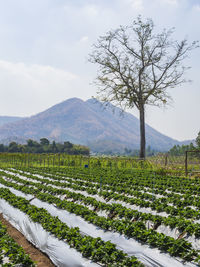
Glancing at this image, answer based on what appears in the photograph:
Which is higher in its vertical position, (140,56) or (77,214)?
(140,56)

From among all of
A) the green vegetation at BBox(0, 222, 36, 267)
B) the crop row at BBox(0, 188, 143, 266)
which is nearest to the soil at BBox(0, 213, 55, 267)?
the green vegetation at BBox(0, 222, 36, 267)

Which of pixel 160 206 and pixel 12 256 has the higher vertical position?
pixel 160 206

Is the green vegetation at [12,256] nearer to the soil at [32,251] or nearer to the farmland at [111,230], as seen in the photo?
the soil at [32,251]

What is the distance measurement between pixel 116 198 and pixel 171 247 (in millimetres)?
5338

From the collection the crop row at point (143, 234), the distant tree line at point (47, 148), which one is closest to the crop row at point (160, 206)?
the crop row at point (143, 234)

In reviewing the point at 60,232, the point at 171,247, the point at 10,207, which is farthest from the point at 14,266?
the point at 10,207

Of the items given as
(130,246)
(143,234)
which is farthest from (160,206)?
(130,246)

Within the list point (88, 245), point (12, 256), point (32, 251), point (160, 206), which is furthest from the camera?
point (160, 206)

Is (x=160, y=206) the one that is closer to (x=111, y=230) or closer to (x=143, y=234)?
(x=111, y=230)

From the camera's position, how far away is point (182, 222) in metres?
7.07

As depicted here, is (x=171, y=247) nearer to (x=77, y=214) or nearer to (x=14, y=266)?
(x=14, y=266)

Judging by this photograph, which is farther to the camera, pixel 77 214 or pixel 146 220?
pixel 77 214

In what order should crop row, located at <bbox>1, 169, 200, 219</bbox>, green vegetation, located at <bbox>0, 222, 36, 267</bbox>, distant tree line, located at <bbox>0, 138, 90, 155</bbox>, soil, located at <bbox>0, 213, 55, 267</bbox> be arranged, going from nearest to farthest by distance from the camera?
1. green vegetation, located at <bbox>0, 222, 36, 267</bbox>
2. soil, located at <bbox>0, 213, 55, 267</bbox>
3. crop row, located at <bbox>1, 169, 200, 219</bbox>
4. distant tree line, located at <bbox>0, 138, 90, 155</bbox>

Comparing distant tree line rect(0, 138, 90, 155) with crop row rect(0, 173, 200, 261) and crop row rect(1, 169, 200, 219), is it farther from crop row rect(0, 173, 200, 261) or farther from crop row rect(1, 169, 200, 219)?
crop row rect(0, 173, 200, 261)
